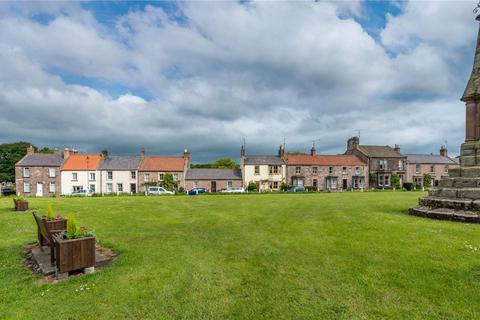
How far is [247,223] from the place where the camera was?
41.6 feet

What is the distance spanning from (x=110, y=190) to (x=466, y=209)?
5376 centimetres

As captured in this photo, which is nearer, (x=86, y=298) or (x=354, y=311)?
(x=354, y=311)

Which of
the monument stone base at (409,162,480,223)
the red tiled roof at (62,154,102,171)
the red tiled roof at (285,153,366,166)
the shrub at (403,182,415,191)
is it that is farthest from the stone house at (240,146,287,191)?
the monument stone base at (409,162,480,223)

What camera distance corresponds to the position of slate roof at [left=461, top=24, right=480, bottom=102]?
1391 centimetres

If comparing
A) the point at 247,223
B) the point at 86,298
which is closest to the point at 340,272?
the point at 86,298

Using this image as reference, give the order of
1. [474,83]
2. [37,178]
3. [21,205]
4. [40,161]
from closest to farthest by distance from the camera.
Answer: [474,83]
[21,205]
[37,178]
[40,161]

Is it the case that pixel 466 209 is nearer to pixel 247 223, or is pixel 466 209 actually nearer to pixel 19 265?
pixel 247 223

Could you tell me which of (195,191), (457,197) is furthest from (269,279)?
(195,191)

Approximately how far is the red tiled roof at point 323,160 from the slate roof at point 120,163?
30.8m

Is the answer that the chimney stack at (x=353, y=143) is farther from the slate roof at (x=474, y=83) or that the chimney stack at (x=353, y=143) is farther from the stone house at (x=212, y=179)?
the slate roof at (x=474, y=83)

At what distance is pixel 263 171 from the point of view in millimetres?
56969

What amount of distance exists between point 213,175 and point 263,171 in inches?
401

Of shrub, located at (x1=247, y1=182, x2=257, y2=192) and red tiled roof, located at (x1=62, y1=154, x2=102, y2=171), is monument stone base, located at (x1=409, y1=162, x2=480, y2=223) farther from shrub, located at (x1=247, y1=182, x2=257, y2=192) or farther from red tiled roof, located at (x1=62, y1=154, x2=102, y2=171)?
red tiled roof, located at (x1=62, y1=154, x2=102, y2=171)

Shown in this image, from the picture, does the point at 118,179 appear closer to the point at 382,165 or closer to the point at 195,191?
the point at 195,191
